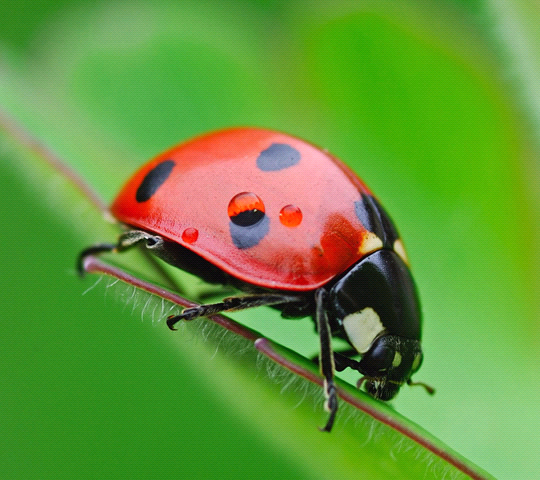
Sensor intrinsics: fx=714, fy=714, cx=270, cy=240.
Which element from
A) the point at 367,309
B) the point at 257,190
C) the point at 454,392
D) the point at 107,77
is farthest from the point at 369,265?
the point at 107,77

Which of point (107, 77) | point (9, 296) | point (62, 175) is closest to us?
point (62, 175)

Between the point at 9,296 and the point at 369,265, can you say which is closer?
the point at 369,265

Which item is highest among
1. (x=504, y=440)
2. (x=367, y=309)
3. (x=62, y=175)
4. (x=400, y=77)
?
(x=62, y=175)

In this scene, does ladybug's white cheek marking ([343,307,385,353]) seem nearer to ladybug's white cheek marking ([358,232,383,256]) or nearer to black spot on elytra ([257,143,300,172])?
ladybug's white cheek marking ([358,232,383,256])

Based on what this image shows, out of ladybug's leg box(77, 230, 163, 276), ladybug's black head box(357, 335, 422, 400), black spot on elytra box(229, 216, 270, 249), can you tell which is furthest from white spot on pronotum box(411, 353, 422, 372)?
ladybug's leg box(77, 230, 163, 276)

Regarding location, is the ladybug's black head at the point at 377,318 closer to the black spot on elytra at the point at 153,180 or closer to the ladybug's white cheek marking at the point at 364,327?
the ladybug's white cheek marking at the point at 364,327

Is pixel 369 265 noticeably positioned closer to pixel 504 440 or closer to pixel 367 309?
pixel 367 309
